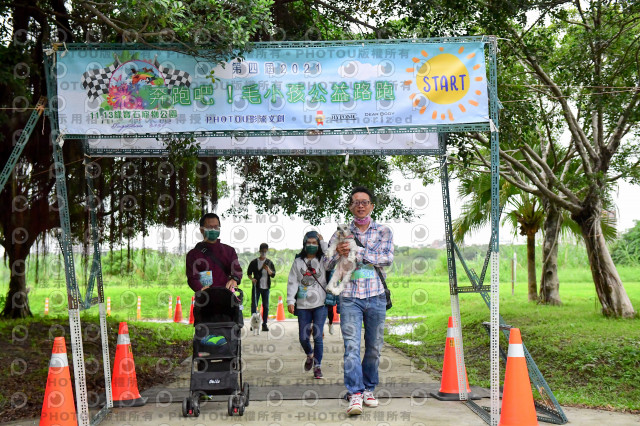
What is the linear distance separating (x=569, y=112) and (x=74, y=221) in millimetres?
10253

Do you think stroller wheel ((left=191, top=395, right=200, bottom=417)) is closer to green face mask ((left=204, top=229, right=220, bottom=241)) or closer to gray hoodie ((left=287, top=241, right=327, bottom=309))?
green face mask ((left=204, top=229, right=220, bottom=241))

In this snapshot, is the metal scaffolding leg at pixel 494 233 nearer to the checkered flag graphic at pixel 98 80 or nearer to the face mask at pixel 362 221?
the face mask at pixel 362 221

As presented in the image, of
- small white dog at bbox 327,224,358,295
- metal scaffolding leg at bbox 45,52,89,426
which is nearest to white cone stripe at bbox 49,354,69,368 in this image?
metal scaffolding leg at bbox 45,52,89,426

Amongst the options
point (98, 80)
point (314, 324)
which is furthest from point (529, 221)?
point (98, 80)

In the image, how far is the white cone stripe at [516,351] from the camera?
5.48m

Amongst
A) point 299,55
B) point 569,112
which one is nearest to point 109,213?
point 299,55

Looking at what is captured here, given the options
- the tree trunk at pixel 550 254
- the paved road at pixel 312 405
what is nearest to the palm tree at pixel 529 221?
the tree trunk at pixel 550 254

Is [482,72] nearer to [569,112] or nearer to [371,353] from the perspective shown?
[371,353]

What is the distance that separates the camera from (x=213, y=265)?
6.94m

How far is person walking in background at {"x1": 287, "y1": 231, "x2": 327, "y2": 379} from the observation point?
797cm

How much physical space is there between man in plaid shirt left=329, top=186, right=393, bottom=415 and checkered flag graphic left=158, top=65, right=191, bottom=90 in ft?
6.05

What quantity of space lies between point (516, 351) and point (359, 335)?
137 cm

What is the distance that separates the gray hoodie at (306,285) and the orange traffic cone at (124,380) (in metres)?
1.97

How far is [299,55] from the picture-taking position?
6.03 m
